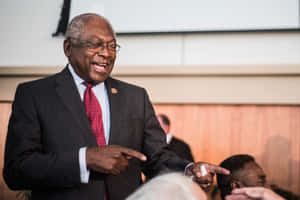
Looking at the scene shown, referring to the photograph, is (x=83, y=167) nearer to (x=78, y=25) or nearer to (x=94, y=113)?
(x=94, y=113)

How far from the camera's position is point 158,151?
1495 mm

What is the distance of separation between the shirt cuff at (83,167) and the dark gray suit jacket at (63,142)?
0.5 inches

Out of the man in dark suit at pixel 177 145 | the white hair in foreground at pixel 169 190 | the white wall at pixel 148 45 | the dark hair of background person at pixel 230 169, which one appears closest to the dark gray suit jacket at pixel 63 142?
the dark hair of background person at pixel 230 169

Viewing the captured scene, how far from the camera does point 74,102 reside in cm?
141

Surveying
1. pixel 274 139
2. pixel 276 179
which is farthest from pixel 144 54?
pixel 276 179

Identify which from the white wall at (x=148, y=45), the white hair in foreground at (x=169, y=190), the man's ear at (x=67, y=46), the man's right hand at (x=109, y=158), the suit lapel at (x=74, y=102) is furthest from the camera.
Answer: the white wall at (x=148, y=45)

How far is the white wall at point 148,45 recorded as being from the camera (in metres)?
3.10

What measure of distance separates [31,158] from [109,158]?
0.96 feet

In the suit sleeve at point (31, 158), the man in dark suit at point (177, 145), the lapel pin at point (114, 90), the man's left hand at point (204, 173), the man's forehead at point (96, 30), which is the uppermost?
the man's forehead at point (96, 30)

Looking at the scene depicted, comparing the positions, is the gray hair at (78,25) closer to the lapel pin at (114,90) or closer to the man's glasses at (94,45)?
the man's glasses at (94,45)

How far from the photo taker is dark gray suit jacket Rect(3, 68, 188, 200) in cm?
124

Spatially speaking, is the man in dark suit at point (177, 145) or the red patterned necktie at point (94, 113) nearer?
the red patterned necktie at point (94, 113)

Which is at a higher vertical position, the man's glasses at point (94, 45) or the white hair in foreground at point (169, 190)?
the man's glasses at point (94, 45)

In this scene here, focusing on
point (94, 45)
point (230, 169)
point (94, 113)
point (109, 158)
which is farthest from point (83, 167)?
point (230, 169)
